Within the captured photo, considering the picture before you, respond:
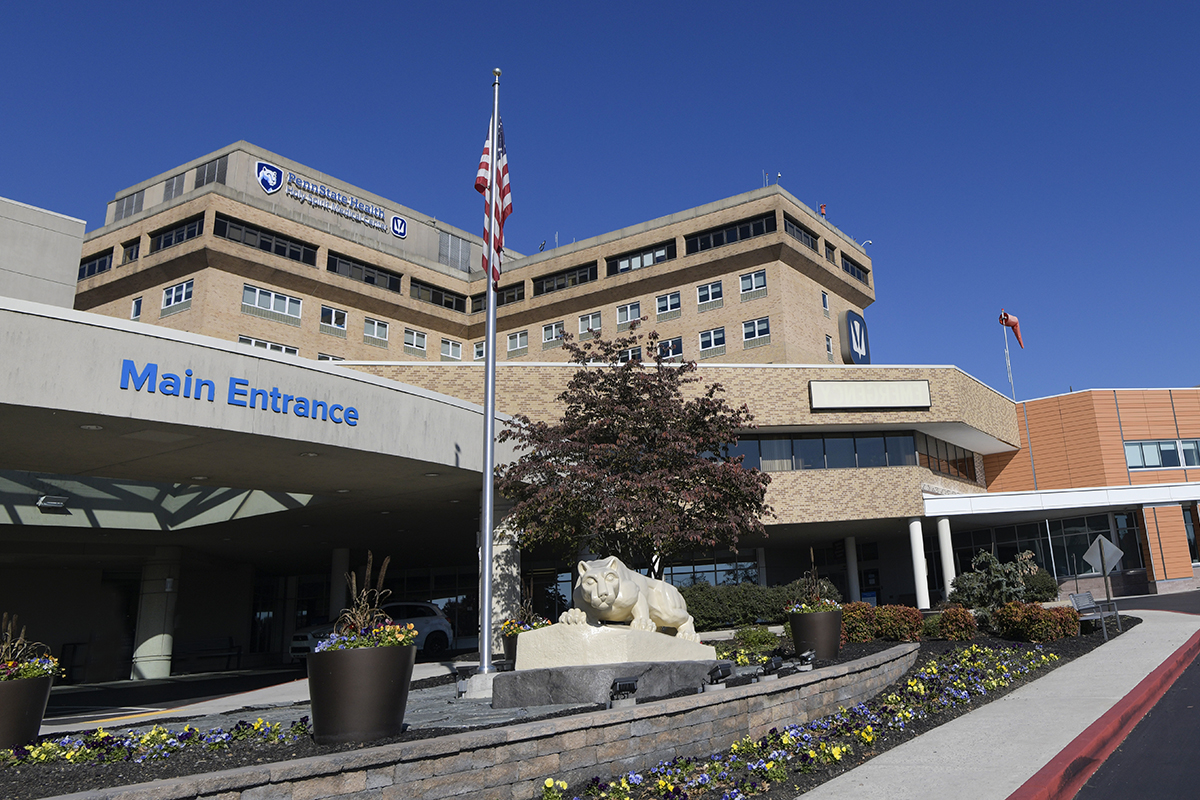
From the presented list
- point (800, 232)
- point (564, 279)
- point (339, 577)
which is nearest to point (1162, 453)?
point (800, 232)

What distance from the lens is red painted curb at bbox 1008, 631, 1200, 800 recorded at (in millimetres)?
6934

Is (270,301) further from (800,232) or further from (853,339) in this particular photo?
(853,339)

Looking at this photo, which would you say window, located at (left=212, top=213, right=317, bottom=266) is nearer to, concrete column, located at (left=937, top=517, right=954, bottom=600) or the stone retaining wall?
concrete column, located at (left=937, top=517, right=954, bottom=600)

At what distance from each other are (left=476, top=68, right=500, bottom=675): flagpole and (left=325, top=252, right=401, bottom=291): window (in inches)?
1477

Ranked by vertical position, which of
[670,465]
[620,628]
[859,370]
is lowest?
[620,628]

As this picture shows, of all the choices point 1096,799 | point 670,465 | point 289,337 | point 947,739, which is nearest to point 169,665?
point 670,465

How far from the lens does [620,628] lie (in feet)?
35.3

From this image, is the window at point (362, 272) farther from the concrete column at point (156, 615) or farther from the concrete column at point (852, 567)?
the concrete column at point (852, 567)

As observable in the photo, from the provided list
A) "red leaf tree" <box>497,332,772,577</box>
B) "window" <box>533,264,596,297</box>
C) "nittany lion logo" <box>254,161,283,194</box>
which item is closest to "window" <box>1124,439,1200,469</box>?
"window" <box>533,264,596,297</box>

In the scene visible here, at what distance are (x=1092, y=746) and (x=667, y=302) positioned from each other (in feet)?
151

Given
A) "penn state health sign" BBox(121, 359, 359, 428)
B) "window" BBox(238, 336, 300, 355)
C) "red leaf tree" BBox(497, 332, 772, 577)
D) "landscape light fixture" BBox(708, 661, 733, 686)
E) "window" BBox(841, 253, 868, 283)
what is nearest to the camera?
"landscape light fixture" BBox(708, 661, 733, 686)

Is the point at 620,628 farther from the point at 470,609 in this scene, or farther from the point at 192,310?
the point at 192,310

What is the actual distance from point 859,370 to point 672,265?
716 inches

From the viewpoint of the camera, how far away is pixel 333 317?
166 feet
